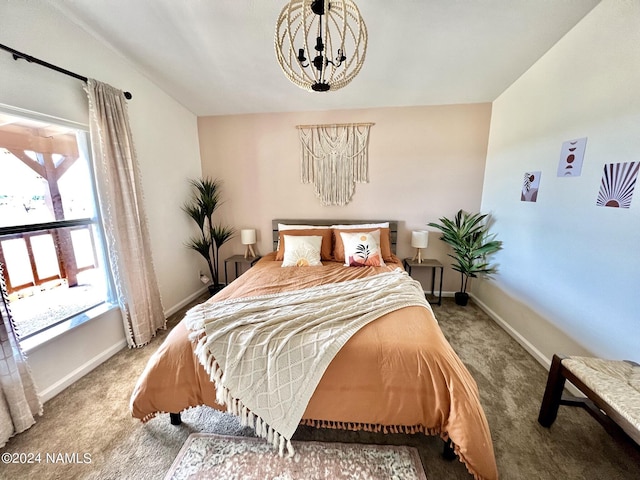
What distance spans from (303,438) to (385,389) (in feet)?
1.99

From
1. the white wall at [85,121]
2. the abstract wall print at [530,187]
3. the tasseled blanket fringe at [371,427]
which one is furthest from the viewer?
the abstract wall print at [530,187]

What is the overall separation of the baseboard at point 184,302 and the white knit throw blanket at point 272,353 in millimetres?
1566

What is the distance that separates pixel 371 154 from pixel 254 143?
5.16 feet

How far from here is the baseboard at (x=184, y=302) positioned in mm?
2735

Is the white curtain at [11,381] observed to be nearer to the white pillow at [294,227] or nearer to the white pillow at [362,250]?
the white pillow at [294,227]

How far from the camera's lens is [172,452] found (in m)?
1.30

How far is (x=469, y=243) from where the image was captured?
282cm

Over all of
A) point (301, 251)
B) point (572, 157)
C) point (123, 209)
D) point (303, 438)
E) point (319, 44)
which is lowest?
point (303, 438)

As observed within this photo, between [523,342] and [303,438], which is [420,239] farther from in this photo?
[303,438]

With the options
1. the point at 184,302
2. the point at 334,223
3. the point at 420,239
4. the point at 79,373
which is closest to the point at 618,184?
the point at 420,239

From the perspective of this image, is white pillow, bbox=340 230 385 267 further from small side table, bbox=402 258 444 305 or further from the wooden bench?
the wooden bench

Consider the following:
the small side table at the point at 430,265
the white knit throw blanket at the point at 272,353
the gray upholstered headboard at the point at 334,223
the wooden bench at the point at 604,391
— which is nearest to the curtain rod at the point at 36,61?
the white knit throw blanket at the point at 272,353

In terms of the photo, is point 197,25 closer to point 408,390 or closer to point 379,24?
point 379,24

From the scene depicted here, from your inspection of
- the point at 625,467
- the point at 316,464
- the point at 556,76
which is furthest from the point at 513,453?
the point at 556,76
